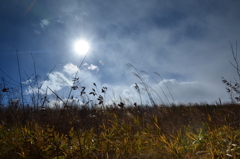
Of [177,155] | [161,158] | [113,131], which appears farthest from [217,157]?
[113,131]

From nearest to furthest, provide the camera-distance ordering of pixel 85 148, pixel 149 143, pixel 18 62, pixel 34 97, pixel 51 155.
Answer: pixel 51 155 → pixel 85 148 → pixel 149 143 → pixel 18 62 → pixel 34 97

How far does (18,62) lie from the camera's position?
2775 millimetres

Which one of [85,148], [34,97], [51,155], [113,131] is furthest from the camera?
[34,97]

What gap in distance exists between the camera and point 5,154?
1.58 meters

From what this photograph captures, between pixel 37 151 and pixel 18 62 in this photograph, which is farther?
pixel 18 62

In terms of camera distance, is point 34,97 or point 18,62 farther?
point 34,97

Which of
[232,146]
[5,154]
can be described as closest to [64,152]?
[5,154]

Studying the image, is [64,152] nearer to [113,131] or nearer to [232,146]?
[113,131]

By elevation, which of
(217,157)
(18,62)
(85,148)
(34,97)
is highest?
(18,62)

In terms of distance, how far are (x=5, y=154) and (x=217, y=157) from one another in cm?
220

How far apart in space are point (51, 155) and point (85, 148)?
362 millimetres

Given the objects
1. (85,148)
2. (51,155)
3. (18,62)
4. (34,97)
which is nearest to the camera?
(51,155)

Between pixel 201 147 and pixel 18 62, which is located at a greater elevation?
pixel 18 62

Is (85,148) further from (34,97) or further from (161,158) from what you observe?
(34,97)
